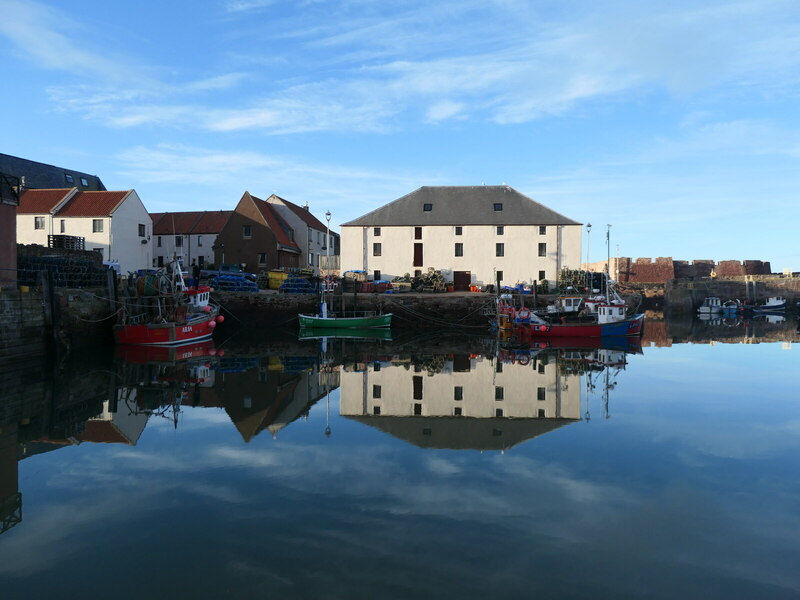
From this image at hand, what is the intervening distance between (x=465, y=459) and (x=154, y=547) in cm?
512

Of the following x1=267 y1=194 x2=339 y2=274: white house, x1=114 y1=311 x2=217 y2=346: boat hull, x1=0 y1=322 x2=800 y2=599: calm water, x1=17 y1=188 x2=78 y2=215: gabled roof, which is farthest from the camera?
x1=267 y1=194 x2=339 y2=274: white house

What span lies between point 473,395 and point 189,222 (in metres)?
47.2

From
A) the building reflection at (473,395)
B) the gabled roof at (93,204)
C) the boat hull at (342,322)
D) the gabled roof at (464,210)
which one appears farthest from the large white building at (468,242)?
the building reflection at (473,395)

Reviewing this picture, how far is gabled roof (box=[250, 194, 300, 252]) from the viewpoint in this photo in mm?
50938

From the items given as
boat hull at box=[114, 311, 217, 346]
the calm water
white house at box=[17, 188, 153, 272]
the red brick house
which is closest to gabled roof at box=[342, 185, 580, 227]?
the red brick house

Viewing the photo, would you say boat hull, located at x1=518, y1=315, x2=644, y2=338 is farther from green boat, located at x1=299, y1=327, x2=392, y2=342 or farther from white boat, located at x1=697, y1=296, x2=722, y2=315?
white boat, located at x1=697, y1=296, x2=722, y2=315

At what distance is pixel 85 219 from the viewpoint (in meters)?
44.2

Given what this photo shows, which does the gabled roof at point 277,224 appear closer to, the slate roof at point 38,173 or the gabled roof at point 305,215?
the gabled roof at point 305,215

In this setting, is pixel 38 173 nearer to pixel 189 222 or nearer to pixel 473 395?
pixel 189 222

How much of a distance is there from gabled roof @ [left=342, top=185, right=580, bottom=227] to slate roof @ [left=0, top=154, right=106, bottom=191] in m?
29.6

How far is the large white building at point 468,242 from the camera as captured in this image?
151 ft

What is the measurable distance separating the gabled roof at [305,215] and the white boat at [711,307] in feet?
141

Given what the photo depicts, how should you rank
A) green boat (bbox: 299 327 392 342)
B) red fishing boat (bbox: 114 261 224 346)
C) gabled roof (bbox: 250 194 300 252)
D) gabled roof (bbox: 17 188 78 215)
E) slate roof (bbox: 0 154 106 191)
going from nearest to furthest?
red fishing boat (bbox: 114 261 224 346), green boat (bbox: 299 327 392 342), gabled roof (bbox: 17 188 78 215), slate roof (bbox: 0 154 106 191), gabled roof (bbox: 250 194 300 252)

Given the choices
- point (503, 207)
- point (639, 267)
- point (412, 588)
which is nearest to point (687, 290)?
point (639, 267)
